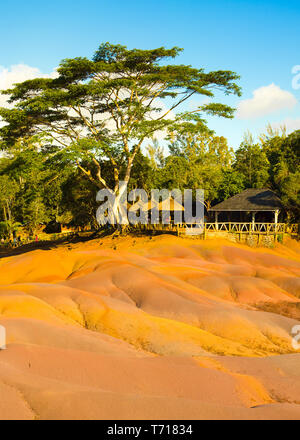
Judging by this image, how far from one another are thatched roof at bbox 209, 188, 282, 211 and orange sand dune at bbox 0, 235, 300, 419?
7674mm

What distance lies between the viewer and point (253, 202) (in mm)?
36438

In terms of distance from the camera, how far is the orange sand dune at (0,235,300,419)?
866 centimetres

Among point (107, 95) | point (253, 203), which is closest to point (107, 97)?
point (107, 95)

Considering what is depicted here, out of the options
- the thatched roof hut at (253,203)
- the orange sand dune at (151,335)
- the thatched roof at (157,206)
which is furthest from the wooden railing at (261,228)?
the orange sand dune at (151,335)

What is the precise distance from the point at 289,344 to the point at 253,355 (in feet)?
6.76

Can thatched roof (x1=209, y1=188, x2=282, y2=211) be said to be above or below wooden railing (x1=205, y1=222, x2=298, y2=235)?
above

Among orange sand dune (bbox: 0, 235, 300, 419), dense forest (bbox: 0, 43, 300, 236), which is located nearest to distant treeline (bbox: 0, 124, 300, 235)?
dense forest (bbox: 0, 43, 300, 236)

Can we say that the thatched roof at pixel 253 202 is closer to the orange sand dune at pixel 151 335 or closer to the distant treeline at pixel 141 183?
the distant treeline at pixel 141 183

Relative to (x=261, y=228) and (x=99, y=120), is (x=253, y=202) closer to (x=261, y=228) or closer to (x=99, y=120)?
(x=261, y=228)

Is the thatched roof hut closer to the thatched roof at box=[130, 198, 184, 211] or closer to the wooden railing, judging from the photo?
the wooden railing

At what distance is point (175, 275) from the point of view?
23453 mm

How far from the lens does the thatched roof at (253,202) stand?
3550 centimetres

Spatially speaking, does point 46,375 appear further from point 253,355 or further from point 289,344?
point 289,344

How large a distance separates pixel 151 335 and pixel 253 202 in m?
24.0
